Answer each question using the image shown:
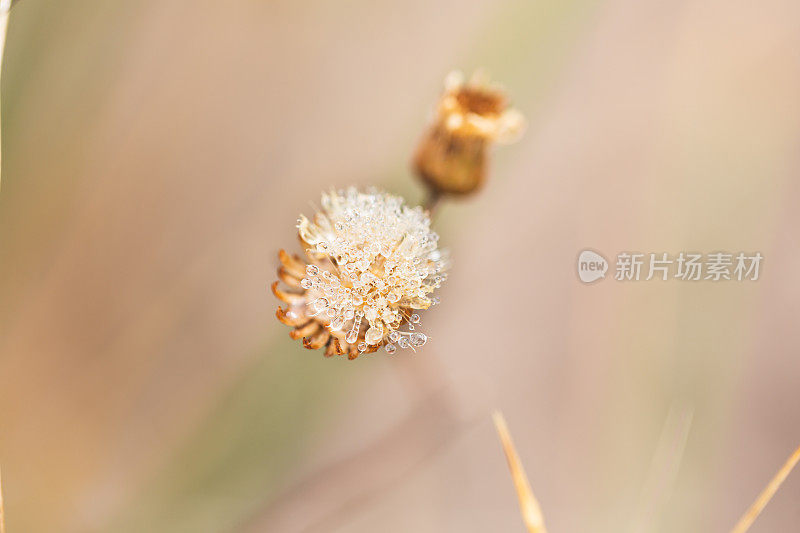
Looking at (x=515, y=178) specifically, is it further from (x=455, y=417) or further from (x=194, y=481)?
(x=194, y=481)

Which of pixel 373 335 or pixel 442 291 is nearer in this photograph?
pixel 373 335

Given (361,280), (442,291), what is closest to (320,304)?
(361,280)

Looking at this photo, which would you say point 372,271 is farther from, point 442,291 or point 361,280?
point 442,291

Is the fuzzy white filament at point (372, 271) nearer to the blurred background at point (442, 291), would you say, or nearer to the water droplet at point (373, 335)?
the water droplet at point (373, 335)

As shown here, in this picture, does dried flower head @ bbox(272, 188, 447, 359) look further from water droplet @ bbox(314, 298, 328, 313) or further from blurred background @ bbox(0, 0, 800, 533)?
blurred background @ bbox(0, 0, 800, 533)

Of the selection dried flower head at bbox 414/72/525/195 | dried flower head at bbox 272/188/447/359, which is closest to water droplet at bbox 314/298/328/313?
dried flower head at bbox 272/188/447/359

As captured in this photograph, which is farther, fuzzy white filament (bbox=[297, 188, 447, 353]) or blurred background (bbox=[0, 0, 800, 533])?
blurred background (bbox=[0, 0, 800, 533])
